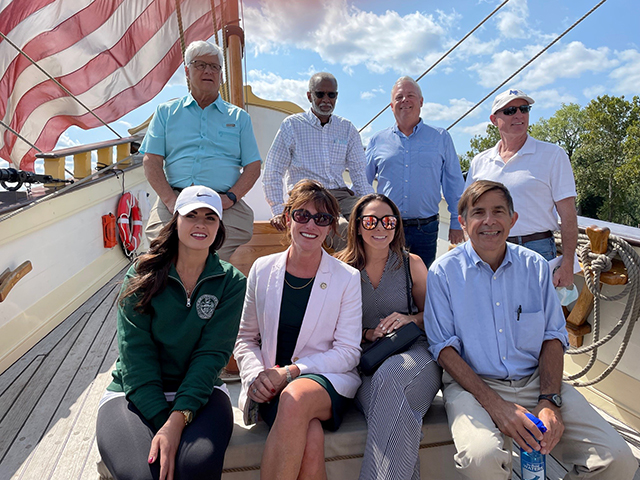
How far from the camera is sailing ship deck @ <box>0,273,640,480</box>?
1807 millimetres

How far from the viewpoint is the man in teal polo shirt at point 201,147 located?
240 centimetres

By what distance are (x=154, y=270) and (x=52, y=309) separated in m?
2.36

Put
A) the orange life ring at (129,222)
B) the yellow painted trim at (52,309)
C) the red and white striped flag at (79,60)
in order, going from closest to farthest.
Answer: the yellow painted trim at (52,309) → the red and white striped flag at (79,60) → the orange life ring at (129,222)

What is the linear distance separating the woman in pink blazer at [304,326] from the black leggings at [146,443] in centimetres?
21

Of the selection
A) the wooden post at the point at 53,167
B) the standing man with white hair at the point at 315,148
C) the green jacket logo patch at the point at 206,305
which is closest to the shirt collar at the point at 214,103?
the standing man with white hair at the point at 315,148

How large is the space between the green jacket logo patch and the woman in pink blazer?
231mm

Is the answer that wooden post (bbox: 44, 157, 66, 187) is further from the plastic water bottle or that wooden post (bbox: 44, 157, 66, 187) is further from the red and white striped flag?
the plastic water bottle

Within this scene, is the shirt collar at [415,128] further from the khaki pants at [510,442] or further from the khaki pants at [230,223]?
the khaki pants at [510,442]

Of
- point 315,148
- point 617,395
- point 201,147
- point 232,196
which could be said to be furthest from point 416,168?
point 617,395

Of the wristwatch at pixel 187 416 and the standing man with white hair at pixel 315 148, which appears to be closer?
the wristwatch at pixel 187 416

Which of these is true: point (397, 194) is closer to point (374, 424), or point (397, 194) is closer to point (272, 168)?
point (272, 168)

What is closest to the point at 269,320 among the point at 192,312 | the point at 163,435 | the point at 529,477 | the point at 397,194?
the point at 192,312

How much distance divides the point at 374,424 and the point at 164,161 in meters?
1.82

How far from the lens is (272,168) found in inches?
112
